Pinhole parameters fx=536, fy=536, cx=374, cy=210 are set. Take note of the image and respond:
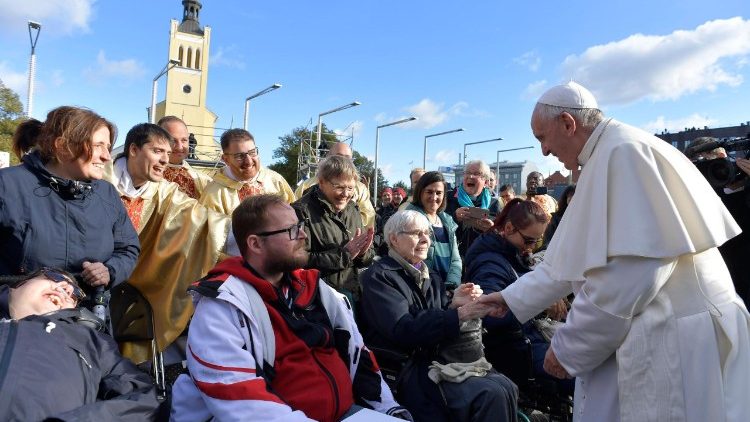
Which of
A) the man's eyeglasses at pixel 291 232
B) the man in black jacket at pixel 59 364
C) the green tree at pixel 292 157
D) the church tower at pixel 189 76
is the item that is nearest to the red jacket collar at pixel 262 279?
the man's eyeglasses at pixel 291 232

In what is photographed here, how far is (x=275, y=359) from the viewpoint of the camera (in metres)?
2.36

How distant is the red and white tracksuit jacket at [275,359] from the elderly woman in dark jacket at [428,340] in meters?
0.46

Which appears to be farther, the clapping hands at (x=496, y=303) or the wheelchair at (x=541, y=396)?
the wheelchair at (x=541, y=396)

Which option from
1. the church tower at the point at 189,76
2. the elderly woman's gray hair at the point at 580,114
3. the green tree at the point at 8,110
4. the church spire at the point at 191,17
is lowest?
the elderly woman's gray hair at the point at 580,114

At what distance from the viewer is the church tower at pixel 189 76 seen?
67500mm

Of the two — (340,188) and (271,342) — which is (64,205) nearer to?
(271,342)

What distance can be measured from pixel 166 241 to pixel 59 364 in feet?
6.12

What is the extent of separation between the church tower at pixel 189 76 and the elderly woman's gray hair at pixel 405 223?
211ft

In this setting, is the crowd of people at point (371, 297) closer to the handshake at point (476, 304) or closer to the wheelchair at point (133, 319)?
the handshake at point (476, 304)

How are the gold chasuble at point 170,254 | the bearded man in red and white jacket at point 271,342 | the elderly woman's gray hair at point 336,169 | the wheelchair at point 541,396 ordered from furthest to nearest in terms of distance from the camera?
the elderly woman's gray hair at point 336,169 < the gold chasuble at point 170,254 < the wheelchair at point 541,396 < the bearded man in red and white jacket at point 271,342

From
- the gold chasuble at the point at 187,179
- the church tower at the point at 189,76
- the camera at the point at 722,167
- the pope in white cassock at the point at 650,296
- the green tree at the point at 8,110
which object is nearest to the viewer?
the pope in white cassock at the point at 650,296

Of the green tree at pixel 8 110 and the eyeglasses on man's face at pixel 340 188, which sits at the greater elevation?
the green tree at pixel 8 110

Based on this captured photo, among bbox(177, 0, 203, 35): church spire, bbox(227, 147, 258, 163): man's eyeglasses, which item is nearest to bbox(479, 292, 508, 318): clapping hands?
bbox(227, 147, 258, 163): man's eyeglasses

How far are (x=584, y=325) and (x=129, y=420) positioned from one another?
1.87 meters
